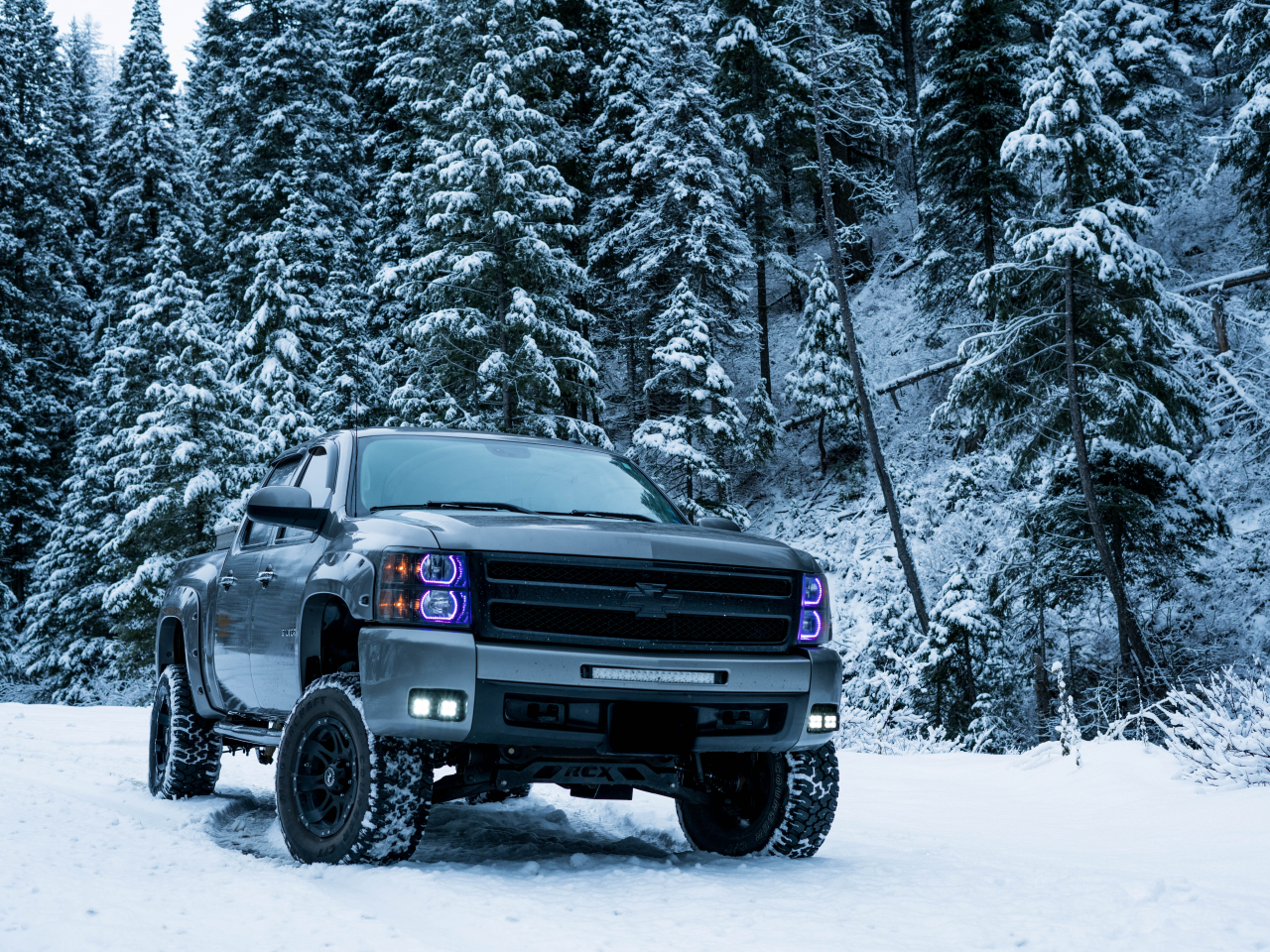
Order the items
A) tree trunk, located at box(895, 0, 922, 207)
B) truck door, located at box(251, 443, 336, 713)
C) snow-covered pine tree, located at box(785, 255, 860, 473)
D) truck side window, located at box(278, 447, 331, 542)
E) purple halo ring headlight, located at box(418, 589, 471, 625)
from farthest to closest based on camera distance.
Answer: tree trunk, located at box(895, 0, 922, 207)
snow-covered pine tree, located at box(785, 255, 860, 473)
truck side window, located at box(278, 447, 331, 542)
truck door, located at box(251, 443, 336, 713)
purple halo ring headlight, located at box(418, 589, 471, 625)

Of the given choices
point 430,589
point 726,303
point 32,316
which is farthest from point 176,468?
point 430,589

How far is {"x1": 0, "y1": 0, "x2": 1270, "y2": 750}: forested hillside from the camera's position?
18156mm

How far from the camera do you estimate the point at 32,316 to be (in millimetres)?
37469

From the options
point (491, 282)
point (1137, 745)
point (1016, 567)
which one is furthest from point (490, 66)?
point (1137, 745)

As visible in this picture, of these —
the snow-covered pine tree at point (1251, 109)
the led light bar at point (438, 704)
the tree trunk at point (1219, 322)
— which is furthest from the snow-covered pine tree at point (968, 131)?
the led light bar at point (438, 704)

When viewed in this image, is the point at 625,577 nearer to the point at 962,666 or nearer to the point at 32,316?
the point at 962,666

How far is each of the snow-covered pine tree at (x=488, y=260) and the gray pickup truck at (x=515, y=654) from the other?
59.3 feet

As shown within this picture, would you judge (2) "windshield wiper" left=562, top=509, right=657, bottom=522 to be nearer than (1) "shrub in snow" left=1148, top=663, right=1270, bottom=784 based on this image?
Yes

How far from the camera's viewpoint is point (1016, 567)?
20.1 m

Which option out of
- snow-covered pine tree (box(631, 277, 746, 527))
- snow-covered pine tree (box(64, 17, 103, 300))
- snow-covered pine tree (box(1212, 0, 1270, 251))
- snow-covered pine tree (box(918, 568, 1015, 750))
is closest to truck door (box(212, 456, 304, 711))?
snow-covered pine tree (box(918, 568, 1015, 750))

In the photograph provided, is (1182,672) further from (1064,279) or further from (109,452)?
(109,452)

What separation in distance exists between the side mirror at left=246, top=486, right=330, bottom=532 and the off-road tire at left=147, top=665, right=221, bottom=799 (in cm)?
255

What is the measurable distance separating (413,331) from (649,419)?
22.2 feet

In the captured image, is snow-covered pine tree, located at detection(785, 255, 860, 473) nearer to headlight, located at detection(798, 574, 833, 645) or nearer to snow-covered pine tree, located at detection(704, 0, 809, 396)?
snow-covered pine tree, located at detection(704, 0, 809, 396)
